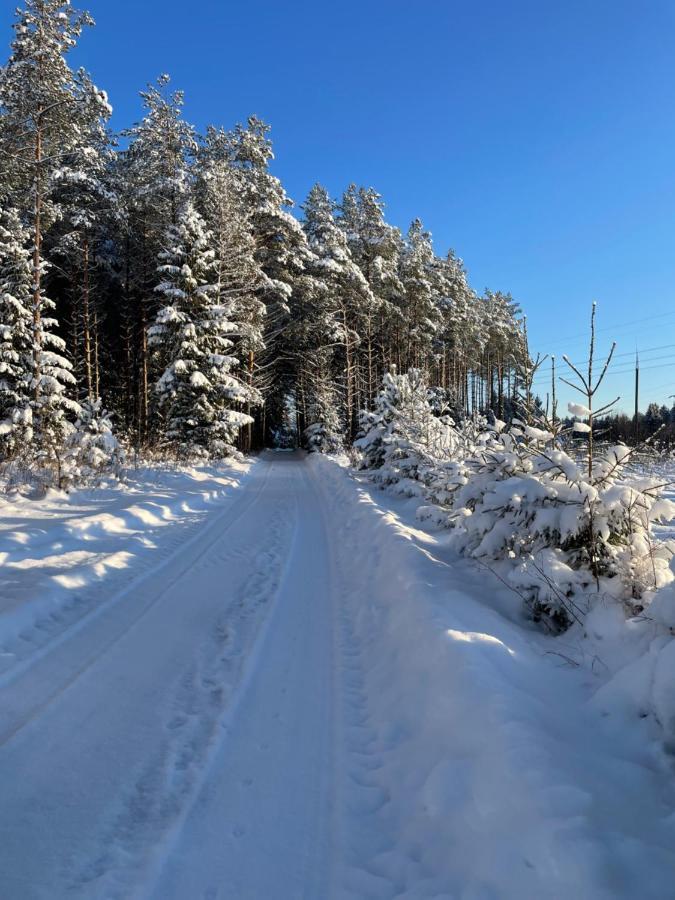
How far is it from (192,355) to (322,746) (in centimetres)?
1804

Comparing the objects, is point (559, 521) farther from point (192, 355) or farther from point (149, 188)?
point (149, 188)

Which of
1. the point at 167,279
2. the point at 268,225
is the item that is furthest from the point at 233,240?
the point at 268,225

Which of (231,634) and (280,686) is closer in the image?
(280,686)

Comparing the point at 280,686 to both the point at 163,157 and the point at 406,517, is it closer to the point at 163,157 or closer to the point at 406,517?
the point at 406,517

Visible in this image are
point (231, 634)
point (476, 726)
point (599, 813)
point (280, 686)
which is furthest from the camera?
point (231, 634)

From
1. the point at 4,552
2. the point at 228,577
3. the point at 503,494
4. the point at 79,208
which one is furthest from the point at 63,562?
the point at 79,208

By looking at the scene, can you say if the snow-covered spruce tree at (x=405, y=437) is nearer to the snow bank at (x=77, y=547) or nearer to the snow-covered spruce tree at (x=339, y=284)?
the snow bank at (x=77, y=547)

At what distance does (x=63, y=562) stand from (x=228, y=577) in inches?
78.8

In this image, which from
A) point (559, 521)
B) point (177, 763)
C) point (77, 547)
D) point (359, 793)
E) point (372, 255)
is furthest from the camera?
point (372, 255)

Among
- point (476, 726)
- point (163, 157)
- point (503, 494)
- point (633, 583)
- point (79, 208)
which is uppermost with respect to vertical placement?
point (163, 157)

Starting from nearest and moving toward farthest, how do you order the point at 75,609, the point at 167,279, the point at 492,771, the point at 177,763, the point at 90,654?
the point at 492,771 < the point at 177,763 < the point at 90,654 < the point at 75,609 < the point at 167,279

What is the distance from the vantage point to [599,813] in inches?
73.6

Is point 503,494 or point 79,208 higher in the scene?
point 79,208

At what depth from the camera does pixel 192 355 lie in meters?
19.0
